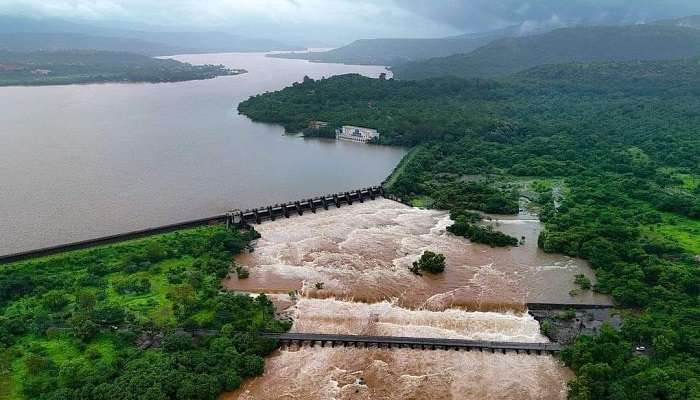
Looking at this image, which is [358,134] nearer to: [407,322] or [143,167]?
[143,167]

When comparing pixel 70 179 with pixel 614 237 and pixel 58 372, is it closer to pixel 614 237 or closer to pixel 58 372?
pixel 58 372

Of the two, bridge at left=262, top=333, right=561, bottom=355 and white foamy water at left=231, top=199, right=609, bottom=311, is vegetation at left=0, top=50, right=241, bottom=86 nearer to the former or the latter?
white foamy water at left=231, top=199, right=609, bottom=311

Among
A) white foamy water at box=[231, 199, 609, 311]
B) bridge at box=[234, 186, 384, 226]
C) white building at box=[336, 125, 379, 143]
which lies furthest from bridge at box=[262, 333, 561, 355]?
white building at box=[336, 125, 379, 143]

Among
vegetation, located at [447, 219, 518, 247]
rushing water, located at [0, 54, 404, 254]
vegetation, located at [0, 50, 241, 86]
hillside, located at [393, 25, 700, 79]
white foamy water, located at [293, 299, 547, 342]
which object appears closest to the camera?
white foamy water, located at [293, 299, 547, 342]

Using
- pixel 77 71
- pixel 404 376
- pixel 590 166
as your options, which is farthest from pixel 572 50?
pixel 404 376

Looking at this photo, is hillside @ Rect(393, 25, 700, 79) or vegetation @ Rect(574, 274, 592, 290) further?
hillside @ Rect(393, 25, 700, 79)
